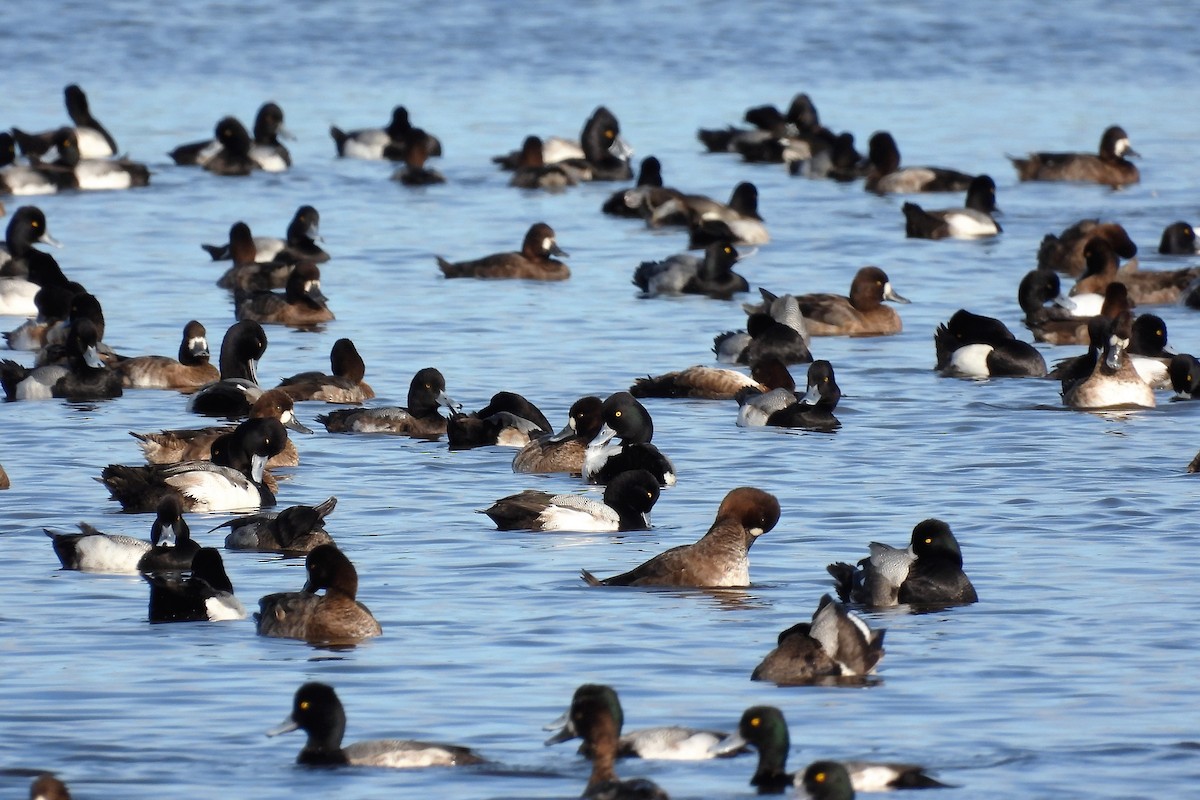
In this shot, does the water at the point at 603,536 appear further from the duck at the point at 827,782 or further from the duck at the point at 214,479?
the duck at the point at 827,782

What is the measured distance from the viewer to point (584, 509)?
1478 cm

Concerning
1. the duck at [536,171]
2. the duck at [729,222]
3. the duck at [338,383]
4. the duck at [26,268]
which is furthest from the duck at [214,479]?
the duck at [536,171]

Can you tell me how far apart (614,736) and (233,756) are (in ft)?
5.55

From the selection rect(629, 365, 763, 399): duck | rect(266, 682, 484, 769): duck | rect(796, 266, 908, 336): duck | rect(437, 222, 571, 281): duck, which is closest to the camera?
rect(266, 682, 484, 769): duck

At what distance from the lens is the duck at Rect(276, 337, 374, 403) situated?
19.4 metres

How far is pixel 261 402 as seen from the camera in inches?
688

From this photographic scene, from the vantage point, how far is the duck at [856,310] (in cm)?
2362

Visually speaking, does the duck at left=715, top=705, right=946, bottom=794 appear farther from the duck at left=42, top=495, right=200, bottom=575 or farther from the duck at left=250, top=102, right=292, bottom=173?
the duck at left=250, top=102, right=292, bottom=173

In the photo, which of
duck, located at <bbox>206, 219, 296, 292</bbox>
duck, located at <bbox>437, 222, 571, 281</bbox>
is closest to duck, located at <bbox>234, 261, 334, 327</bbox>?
duck, located at <bbox>206, 219, 296, 292</bbox>

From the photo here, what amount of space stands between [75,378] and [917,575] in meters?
9.52

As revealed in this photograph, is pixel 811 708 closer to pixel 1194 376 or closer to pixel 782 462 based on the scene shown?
pixel 782 462

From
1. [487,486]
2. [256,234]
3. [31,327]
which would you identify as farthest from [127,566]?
[256,234]

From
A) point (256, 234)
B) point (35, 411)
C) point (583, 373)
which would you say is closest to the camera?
point (35, 411)

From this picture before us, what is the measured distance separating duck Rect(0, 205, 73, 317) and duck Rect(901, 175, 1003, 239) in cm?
1082
